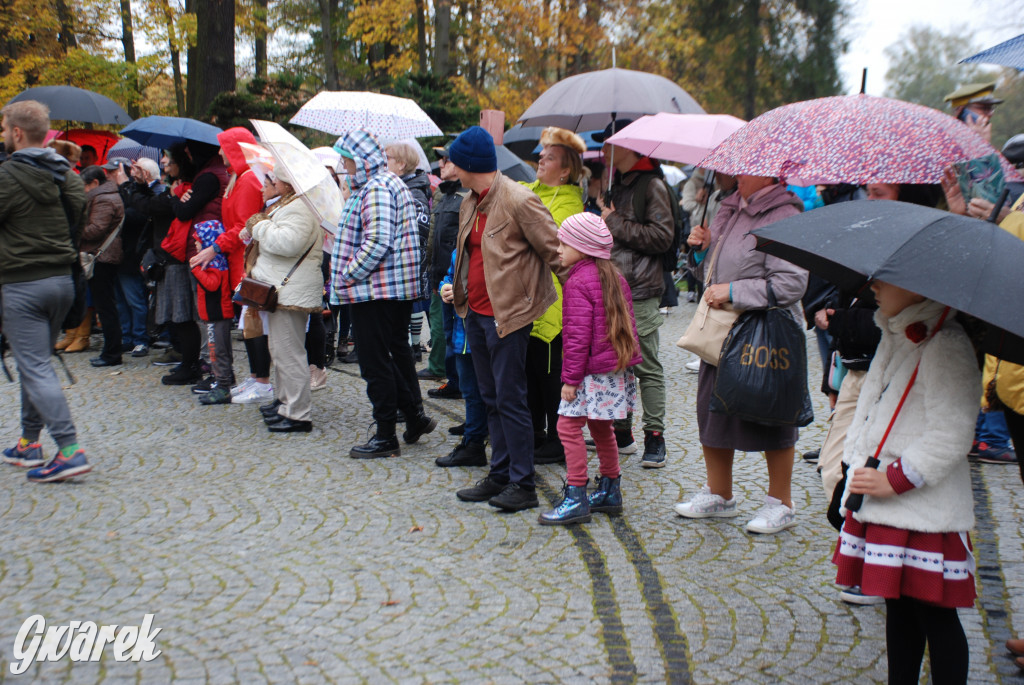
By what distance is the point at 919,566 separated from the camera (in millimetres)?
2785

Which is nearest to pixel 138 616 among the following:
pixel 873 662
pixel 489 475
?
pixel 489 475

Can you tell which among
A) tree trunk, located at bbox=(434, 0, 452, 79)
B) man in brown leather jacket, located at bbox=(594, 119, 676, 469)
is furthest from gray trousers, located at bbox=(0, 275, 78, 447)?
tree trunk, located at bbox=(434, 0, 452, 79)

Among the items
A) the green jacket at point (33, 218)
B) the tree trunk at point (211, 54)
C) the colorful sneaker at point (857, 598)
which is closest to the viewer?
the colorful sneaker at point (857, 598)

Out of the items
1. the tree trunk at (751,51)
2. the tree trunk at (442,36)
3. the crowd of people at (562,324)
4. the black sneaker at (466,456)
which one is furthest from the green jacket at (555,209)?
the tree trunk at (751,51)

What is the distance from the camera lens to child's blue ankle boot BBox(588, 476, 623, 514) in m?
4.97

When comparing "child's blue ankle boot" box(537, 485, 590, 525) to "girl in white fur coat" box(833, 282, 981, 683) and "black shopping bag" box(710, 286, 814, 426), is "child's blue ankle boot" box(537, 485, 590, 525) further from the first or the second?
"girl in white fur coat" box(833, 282, 981, 683)

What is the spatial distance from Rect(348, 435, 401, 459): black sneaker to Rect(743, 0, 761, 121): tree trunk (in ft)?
74.1

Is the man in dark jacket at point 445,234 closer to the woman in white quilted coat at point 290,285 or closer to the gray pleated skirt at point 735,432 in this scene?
the woman in white quilted coat at point 290,285

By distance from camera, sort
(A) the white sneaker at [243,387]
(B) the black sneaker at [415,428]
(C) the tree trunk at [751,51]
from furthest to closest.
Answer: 1. (C) the tree trunk at [751,51]
2. (A) the white sneaker at [243,387]
3. (B) the black sneaker at [415,428]

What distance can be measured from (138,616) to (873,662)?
118 inches

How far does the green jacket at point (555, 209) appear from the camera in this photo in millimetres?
5664

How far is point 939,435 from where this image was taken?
2.72m

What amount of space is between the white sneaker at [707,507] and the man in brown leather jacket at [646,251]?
916mm

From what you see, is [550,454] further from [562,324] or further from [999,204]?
[999,204]
